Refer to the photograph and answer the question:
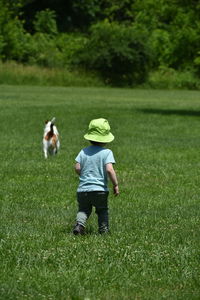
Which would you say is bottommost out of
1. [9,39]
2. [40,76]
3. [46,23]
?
[40,76]

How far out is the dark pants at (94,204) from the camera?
28.0 ft

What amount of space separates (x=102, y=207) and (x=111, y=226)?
3.23 feet

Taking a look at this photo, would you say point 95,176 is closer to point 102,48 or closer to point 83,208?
point 83,208

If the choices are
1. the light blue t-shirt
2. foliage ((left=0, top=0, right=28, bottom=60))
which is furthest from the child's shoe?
foliage ((left=0, top=0, right=28, bottom=60))

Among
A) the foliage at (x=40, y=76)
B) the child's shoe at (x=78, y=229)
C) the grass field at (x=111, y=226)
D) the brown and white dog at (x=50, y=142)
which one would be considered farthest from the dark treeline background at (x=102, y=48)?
the child's shoe at (x=78, y=229)

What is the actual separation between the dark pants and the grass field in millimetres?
194

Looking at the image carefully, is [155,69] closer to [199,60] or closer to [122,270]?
[199,60]

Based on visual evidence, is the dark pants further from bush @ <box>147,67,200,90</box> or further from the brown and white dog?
bush @ <box>147,67,200,90</box>

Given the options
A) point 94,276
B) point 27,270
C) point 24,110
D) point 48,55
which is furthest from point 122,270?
point 48,55

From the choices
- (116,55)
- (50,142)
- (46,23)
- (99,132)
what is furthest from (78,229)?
(46,23)

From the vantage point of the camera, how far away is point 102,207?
863 centimetres

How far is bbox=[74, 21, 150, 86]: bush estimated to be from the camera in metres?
67.1

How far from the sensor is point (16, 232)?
8.67 m

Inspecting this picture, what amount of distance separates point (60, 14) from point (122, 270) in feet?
288
